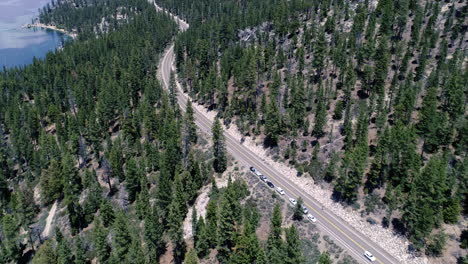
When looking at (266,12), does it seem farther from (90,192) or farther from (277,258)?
(277,258)

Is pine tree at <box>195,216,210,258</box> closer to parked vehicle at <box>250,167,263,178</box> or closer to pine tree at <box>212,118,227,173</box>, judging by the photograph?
parked vehicle at <box>250,167,263,178</box>

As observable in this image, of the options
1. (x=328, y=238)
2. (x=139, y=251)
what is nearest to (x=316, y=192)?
(x=328, y=238)

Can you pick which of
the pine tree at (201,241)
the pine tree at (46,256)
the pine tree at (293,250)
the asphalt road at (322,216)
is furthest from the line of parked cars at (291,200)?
the pine tree at (46,256)

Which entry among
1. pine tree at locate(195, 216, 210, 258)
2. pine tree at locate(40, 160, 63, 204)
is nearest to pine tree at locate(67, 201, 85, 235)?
pine tree at locate(40, 160, 63, 204)

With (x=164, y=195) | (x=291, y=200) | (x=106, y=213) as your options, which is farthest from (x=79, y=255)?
(x=291, y=200)

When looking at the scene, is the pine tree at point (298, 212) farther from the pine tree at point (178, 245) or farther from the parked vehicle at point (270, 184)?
the pine tree at point (178, 245)

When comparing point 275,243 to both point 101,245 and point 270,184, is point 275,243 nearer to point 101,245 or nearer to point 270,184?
point 270,184
